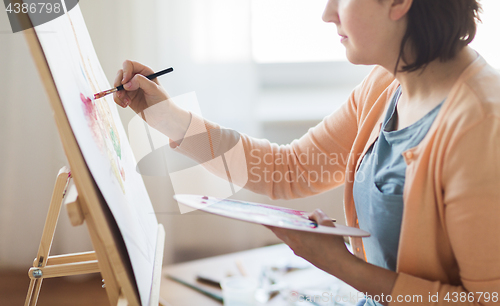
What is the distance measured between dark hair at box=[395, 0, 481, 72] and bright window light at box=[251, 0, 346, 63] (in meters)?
0.99

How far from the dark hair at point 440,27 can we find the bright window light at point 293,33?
99 centimetres

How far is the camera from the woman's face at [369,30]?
1.90 ft

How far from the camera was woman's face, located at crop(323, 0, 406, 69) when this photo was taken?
22.8 inches

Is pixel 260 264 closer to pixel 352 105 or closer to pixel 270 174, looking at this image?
pixel 270 174

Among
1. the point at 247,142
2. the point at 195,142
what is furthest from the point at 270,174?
the point at 195,142

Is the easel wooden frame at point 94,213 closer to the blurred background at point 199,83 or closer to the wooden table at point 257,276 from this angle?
the wooden table at point 257,276

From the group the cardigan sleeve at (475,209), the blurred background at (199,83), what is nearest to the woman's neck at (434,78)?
the cardigan sleeve at (475,209)

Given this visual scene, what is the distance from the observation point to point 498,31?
1647mm

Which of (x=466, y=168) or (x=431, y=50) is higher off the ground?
(x=431, y=50)

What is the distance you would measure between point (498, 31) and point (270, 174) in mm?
1452

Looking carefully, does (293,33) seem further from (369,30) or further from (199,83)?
(369,30)

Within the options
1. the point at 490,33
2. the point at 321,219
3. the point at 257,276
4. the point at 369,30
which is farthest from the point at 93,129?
the point at 490,33

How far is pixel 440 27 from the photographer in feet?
1.85

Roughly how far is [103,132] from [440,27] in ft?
1.83
